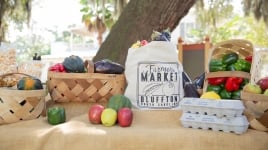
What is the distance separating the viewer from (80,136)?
890 mm

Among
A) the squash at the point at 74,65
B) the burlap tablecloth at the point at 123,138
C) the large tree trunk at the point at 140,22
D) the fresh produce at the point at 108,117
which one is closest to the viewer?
the burlap tablecloth at the point at 123,138

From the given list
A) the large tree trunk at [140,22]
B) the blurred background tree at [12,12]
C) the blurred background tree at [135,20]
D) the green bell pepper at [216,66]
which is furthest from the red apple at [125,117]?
the blurred background tree at [12,12]

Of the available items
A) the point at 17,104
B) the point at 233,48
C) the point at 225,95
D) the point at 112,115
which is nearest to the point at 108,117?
the point at 112,115

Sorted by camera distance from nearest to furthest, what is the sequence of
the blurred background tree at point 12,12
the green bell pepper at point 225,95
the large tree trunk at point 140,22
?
the green bell pepper at point 225,95
the large tree trunk at point 140,22
the blurred background tree at point 12,12

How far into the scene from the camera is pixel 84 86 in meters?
1.15

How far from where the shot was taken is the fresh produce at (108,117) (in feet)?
3.16

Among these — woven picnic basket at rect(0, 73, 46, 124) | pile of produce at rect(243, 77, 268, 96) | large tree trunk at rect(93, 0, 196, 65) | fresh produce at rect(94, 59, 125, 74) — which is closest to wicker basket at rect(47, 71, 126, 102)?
fresh produce at rect(94, 59, 125, 74)

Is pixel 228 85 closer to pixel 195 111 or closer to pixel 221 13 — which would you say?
pixel 195 111

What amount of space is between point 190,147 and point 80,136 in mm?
275

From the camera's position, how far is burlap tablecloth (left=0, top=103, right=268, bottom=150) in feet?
2.80

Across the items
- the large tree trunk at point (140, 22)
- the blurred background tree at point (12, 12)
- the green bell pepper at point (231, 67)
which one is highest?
the blurred background tree at point (12, 12)

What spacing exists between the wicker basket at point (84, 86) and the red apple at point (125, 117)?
22 centimetres

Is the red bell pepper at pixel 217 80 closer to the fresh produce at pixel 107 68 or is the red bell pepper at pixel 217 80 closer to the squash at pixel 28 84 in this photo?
the fresh produce at pixel 107 68

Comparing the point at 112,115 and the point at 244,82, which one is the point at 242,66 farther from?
the point at 112,115
